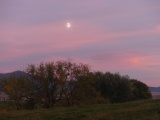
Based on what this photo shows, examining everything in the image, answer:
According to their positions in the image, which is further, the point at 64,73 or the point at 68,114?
the point at 64,73

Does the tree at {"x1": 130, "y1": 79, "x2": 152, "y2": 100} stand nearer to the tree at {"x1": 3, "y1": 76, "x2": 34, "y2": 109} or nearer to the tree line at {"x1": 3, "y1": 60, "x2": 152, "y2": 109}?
the tree line at {"x1": 3, "y1": 60, "x2": 152, "y2": 109}

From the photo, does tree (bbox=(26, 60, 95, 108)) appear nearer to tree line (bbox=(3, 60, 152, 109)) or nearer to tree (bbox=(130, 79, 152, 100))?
tree line (bbox=(3, 60, 152, 109))

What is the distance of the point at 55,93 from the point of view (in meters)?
41.8

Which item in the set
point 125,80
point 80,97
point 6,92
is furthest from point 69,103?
point 125,80

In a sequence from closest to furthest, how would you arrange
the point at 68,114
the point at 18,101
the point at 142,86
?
the point at 68,114
the point at 18,101
the point at 142,86

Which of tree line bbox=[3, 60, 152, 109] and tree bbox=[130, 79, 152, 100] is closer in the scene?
tree line bbox=[3, 60, 152, 109]

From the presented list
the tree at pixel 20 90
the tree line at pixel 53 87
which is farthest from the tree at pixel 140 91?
the tree at pixel 20 90

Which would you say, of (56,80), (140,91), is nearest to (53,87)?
(56,80)

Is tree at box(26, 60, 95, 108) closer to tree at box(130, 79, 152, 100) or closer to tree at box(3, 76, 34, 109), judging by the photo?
tree at box(3, 76, 34, 109)

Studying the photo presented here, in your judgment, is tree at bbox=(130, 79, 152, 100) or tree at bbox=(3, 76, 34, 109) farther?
tree at bbox=(130, 79, 152, 100)

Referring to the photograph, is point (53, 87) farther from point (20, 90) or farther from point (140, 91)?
point (140, 91)

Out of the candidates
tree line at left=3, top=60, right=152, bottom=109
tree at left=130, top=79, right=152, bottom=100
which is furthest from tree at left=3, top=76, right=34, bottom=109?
tree at left=130, top=79, right=152, bottom=100

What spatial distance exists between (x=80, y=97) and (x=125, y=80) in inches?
715

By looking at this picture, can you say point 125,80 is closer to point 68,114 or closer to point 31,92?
point 31,92
